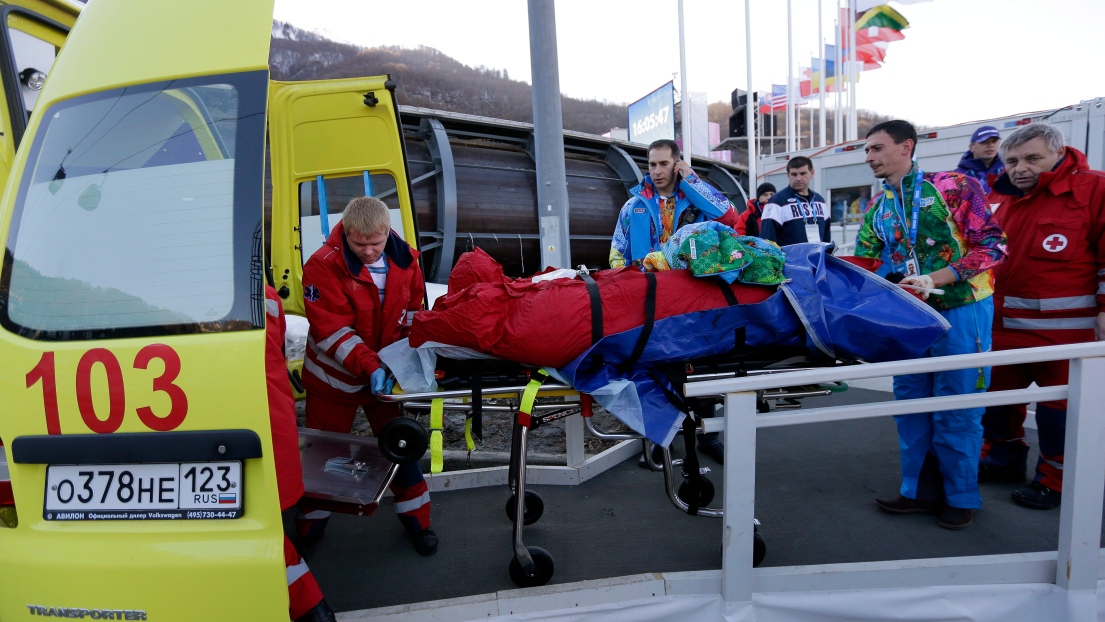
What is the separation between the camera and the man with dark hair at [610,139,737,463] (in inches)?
134

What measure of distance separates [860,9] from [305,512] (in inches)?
897

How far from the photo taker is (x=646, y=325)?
214 cm

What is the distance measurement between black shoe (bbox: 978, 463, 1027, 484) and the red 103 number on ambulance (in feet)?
11.9

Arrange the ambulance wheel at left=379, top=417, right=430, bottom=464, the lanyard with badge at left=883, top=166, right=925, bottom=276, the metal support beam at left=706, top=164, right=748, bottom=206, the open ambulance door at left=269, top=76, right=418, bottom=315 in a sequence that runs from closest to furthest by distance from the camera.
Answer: the ambulance wheel at left=379, top=417, right=430, bottom=464, the lanyard with badge at left=883, top=166, right=925, bottom=276, the open ambulance door at left=269, top=76, right=418, bottom=315, the metal support beam at left=706, top=164, right=748, bottom=206

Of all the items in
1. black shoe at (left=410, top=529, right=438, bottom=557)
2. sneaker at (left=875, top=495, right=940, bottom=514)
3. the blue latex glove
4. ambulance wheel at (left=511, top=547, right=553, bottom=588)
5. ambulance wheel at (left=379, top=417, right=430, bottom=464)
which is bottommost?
sneaker at (left=875, top=495, right=940, bottom=514)

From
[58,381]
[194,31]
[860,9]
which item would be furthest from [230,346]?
[860,9]

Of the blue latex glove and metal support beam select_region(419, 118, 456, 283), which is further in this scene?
metal support beam select_region(419, 118, 456, 283)

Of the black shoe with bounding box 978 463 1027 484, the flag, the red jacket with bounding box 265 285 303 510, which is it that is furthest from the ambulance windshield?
the flag

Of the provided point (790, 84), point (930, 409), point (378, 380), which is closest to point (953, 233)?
point (930, 409)

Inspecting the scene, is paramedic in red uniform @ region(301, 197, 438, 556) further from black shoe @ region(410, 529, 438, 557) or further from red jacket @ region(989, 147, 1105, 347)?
red jacket @ region(989, 147, 1105, 347)

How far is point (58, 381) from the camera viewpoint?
1.52 m

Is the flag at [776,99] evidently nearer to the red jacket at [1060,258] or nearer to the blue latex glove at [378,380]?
the red jacket at [1060,258]

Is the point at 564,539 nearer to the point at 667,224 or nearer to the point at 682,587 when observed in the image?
the point at 682,587

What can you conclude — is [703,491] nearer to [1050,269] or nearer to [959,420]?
[959,420]
